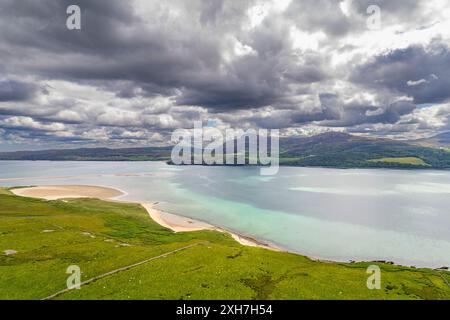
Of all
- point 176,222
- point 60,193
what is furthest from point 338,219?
point 60,193

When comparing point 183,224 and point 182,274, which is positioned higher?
point 182,274

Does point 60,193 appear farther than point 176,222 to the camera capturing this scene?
Yes

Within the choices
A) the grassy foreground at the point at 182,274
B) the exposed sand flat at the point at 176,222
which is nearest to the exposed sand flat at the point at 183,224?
the exposed sand flat at the point at 176,222

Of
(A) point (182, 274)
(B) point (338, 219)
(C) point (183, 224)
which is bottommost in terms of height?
(B) point (338, 219)

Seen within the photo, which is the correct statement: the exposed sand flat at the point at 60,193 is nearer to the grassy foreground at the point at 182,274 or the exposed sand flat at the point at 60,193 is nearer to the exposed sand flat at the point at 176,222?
the exposed sand flat at the point at 176,222

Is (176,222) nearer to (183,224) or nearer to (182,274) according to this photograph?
(183,224)

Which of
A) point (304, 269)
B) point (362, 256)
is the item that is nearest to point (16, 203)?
point (304, 269)

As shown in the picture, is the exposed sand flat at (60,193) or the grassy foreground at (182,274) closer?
the grassy foreground at (182,274)
